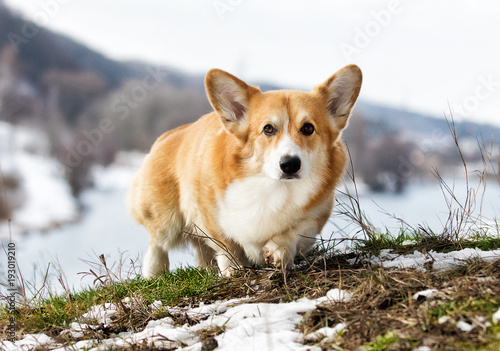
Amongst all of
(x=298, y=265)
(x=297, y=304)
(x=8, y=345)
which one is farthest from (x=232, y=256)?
(x=8, y=345)

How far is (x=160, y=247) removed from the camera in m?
4.82

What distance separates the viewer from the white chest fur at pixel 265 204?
3713 millimetres

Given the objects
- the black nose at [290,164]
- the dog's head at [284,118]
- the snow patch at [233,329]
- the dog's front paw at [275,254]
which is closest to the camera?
the snow patch at [233,329]

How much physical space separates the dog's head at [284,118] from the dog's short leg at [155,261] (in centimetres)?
163

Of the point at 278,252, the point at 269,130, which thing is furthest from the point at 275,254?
the point at 269,130

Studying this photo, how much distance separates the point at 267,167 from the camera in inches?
138

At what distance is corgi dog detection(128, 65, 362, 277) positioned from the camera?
3.60 metres

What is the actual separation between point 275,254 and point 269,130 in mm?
916

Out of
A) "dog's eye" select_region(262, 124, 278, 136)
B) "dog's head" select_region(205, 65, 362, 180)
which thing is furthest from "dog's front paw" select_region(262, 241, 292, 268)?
"dog's eye" select_region(262, 124, 278, 136)

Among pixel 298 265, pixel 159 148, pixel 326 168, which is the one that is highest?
pixel 159 148

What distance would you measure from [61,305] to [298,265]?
1.81m

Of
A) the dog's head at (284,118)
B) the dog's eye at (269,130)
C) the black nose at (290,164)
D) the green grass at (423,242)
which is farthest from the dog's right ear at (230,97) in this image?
the green grass at (423,242)

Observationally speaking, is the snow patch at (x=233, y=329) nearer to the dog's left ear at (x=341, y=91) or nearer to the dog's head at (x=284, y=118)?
the dog's head at (x=284, y=118)

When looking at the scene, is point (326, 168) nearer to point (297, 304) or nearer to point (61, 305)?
point (297, 304)
